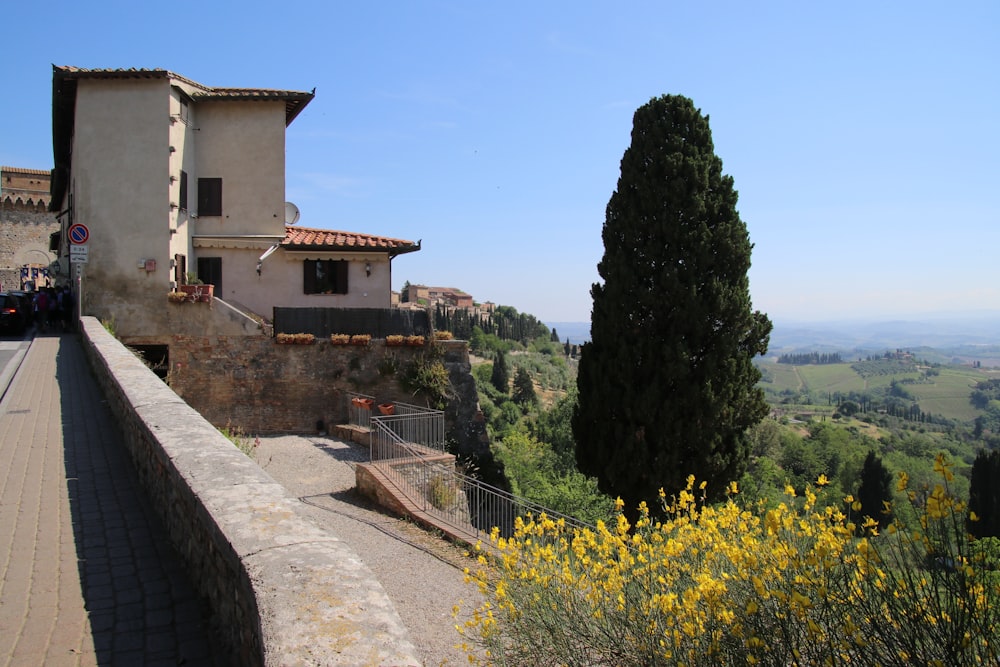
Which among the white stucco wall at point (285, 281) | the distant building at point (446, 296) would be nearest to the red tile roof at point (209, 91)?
the white stucco wall at point (285, 281)

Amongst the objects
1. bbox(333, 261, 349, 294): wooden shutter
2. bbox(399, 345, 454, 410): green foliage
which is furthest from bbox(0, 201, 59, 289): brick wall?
bbox(399, 345, 454, 410): green foliage

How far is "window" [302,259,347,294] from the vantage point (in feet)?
74.9

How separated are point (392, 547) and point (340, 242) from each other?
14.7m

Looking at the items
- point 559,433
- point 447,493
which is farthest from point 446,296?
point 447,493

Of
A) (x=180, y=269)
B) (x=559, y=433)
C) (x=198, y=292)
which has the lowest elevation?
(x=559, y=433)

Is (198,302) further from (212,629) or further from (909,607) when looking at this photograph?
(909,607)

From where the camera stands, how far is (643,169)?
17.2 meters

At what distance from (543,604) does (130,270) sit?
1842cm

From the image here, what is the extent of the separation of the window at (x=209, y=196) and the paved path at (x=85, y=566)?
1496cm

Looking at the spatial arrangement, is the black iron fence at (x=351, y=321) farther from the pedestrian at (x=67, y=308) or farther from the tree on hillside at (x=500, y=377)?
the tree on hillside at (x=500, y=377)

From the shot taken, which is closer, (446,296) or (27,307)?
(27,307)

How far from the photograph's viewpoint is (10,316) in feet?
65.2

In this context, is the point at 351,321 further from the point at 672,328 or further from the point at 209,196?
the point at 672,328

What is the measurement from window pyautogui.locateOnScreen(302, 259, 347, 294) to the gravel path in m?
7.66
